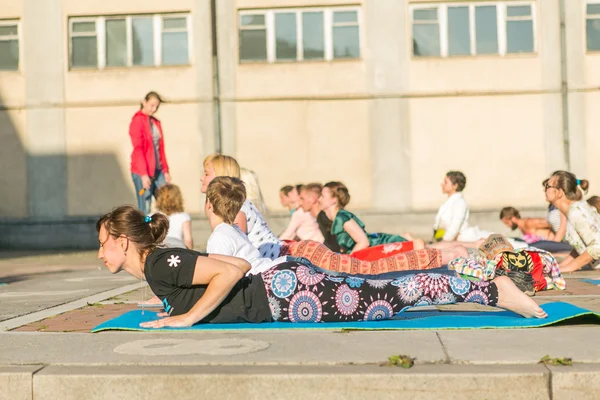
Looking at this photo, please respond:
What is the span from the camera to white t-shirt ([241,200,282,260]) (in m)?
9.10

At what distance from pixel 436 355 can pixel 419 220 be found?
63.7ft

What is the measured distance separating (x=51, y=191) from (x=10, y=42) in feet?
13.0

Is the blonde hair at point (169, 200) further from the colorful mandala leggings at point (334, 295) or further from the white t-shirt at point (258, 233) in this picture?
the colorful mandala leggings at point (334, 295)

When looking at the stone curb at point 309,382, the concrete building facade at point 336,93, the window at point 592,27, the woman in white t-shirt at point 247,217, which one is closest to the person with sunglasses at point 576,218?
the woman in white t-shirt at point 247,217

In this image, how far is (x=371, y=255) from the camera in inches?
473

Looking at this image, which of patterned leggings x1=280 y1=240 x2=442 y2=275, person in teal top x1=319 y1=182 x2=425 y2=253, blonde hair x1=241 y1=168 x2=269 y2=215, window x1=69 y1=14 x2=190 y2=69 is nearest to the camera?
patterned leggings x1=280 y1=240 x2=442 y2=275

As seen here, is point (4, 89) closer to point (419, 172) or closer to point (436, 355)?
point (419, 172)

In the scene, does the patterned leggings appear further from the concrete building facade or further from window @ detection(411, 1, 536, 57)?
window @ detection(411, 1, 536, 57)

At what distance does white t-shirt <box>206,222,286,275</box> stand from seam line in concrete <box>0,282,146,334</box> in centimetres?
149

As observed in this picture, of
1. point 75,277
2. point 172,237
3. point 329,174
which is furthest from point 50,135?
point 172,237

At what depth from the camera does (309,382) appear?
4820mm

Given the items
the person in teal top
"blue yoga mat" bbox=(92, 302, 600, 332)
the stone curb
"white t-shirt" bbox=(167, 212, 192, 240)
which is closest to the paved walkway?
the stone curb

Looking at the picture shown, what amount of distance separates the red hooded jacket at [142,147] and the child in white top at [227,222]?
6.93 m

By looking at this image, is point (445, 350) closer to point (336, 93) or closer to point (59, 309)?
point (59, 309)
